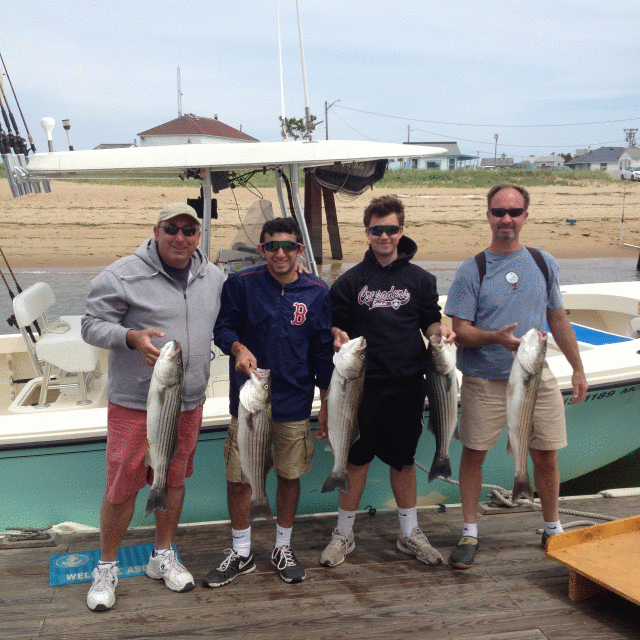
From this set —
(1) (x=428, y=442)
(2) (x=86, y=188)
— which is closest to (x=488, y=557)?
(1) (x=428, y=442)

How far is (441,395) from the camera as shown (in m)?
3.38

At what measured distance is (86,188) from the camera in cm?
3369

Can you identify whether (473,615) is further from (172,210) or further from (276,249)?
(172,210)

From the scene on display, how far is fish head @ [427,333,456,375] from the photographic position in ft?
10.7

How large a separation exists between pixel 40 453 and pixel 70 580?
0.94 metres

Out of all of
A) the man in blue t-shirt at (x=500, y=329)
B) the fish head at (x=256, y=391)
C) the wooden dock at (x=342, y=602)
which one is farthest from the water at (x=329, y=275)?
the fish head at (x=256, y=391)

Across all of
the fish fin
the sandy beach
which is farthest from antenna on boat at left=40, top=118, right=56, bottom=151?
the sandy beach

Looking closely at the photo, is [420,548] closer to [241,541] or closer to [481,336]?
[241,541]

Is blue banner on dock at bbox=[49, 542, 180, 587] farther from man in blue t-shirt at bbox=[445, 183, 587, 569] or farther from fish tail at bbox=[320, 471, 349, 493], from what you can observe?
man in blue t-shirt at bbox=[445, 183, 587, 569]

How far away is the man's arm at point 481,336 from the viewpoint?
317cm

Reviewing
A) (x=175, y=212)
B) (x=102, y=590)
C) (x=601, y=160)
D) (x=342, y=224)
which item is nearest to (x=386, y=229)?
(x=175, y=212)

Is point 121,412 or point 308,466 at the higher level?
point 121,412

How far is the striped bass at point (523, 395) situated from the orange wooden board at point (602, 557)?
16.2 inches

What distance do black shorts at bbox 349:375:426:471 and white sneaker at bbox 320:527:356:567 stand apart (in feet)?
1.80
